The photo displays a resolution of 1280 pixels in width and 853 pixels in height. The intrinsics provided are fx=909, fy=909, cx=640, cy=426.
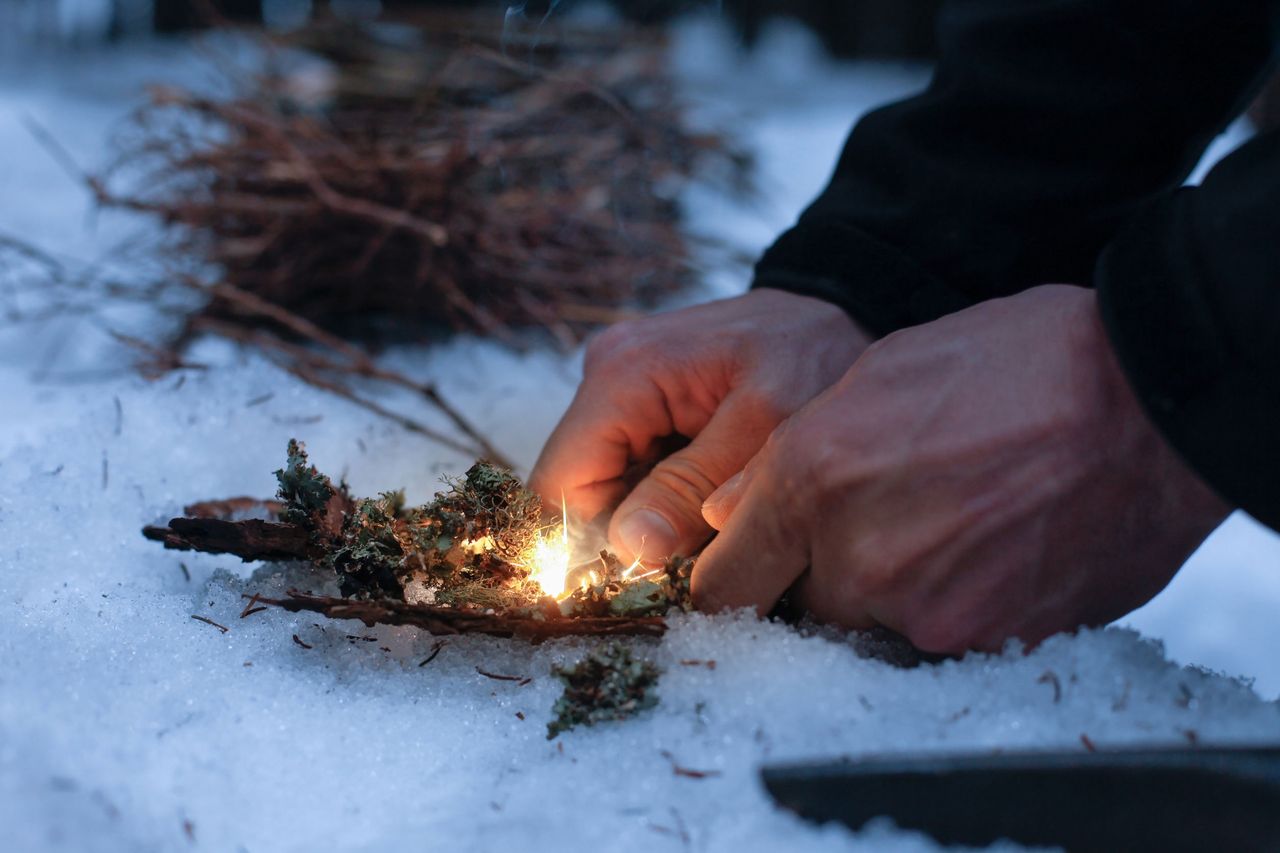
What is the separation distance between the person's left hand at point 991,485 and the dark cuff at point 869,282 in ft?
1.33

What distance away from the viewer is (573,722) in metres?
0.96

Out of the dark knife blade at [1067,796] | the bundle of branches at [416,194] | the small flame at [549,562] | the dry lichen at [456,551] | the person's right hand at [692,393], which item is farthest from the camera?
the bundle of branches at [416,194]

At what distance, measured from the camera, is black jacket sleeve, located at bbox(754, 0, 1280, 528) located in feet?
2.86

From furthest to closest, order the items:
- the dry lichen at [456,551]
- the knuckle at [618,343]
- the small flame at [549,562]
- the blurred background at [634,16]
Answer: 1. the blurred background at [634,16]
2. the knuckle at [618,343]
3. the small flame at [549,562]
4. the dry lichen at [456,551]

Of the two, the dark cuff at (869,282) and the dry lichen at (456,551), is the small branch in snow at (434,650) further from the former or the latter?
the dark cuff at (869,282)

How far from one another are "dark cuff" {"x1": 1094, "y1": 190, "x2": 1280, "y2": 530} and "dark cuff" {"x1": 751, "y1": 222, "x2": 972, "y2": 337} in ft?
1.78

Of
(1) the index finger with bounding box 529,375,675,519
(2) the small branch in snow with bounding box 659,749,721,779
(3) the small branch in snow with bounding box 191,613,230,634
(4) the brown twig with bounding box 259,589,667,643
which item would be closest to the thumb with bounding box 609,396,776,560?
(1) the index finger with bounding box 529,375,675,519

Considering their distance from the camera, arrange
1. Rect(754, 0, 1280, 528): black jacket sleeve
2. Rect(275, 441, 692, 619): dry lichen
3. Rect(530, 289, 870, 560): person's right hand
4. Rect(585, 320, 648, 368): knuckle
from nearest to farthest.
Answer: Rect(754, 0, 1280, 528): black jacket sleeve, Rect(275, 441, 692, 619): dry lichen, Rect(530, 289, 870, 560): person's right hand, Rect(585, 320, 648, 368): knuckle

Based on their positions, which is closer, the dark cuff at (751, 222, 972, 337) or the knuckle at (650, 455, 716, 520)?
the knuckle at (650, 455, 716, 520)

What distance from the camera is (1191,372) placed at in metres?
0.87

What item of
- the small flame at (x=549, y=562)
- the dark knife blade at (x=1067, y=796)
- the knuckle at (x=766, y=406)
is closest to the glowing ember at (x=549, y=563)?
the small flame at (x=549, y=562)

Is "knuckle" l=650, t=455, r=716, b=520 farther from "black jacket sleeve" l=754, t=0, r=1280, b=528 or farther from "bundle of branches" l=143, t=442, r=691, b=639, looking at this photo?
"black jacket sleeve" l=754, t=0, r=1280, b=528

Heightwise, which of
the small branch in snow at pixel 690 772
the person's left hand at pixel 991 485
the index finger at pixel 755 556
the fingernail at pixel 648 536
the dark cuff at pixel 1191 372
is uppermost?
the dark cuff at pixel 1191 372

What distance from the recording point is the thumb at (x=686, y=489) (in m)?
1.29
